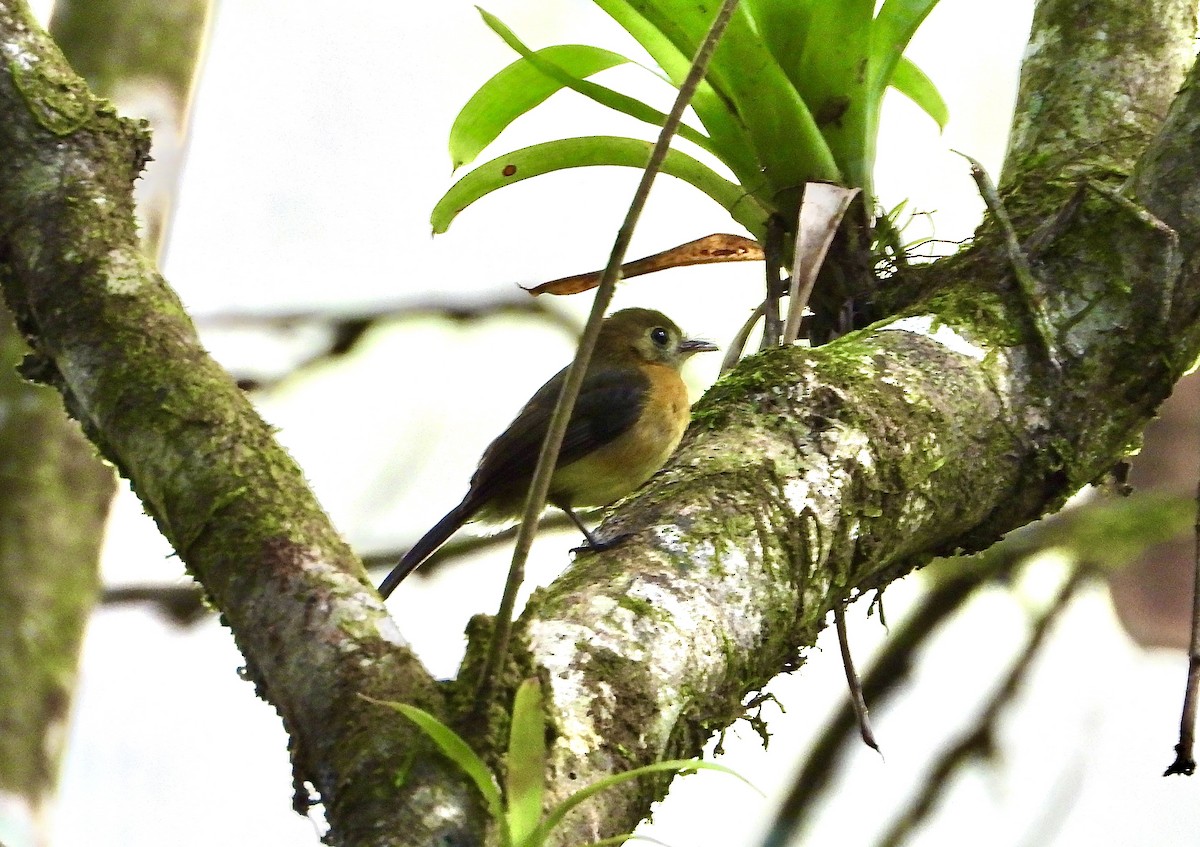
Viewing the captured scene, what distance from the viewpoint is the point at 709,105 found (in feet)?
8.23

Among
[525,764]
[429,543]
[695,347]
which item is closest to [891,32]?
[429,543]

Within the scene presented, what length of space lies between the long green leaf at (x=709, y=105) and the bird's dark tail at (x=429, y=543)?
44.6 inches

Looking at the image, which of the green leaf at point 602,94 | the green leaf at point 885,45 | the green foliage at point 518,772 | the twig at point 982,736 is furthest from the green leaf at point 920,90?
the green foliage at point 518,772

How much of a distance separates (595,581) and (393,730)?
0.44 metres

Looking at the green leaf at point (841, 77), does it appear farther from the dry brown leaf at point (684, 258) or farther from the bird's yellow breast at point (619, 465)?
the bird's yellow breast at point (619, 465)

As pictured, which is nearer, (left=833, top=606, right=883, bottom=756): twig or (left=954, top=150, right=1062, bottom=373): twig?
(left=833, top=606, right=883, bottom=756): twig

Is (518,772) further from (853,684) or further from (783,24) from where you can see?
(783,24)

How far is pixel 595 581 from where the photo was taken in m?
1.58

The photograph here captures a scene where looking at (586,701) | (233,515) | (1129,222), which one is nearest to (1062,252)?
(1129,222)

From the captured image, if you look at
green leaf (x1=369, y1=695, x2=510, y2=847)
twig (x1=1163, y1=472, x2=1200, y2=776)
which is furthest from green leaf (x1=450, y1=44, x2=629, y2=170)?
green leaf (x1=369, y1=695, x2=510, y2=847)

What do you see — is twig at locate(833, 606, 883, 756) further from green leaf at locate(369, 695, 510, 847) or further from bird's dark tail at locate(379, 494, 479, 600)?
bird's dark tail at locate(379, 494, 479, 600)

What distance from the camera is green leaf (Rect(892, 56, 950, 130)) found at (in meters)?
2.88

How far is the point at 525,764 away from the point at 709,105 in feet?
5.50

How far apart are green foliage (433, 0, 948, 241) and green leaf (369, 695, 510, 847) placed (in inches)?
56.9
